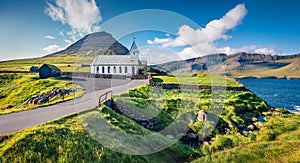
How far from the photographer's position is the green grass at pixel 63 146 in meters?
10.1

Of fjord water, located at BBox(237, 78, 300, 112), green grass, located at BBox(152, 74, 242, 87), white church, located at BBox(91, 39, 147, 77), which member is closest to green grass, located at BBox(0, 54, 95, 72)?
white church, located at BBox(91, 39, 147, 77)

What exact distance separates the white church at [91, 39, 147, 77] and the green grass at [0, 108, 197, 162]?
1527 inches

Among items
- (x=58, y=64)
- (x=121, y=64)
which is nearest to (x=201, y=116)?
(x=121, y=64)

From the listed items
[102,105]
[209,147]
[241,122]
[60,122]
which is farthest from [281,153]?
[60,122]

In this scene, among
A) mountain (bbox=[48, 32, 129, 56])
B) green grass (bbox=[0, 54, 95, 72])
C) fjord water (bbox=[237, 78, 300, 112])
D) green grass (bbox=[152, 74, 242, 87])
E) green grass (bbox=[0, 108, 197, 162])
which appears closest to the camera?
green grass (bbox=[0, 108, 197, 162])

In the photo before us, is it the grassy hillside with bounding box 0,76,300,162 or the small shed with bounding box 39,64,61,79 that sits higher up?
the small shed with bounding box 39,64,61,79

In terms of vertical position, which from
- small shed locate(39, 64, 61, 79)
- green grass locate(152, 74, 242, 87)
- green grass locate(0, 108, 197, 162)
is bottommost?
green grass locate(0, 108, 197, 162)

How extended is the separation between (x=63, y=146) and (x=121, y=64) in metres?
43.3

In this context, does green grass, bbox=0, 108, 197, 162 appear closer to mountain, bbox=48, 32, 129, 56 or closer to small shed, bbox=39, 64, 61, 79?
mountain, bbox=48, 32, 129, 56

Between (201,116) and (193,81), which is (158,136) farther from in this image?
(193,81)

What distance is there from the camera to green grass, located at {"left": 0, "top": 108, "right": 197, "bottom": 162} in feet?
33.2

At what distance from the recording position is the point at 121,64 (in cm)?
5353

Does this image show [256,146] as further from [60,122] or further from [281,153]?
[60,122]

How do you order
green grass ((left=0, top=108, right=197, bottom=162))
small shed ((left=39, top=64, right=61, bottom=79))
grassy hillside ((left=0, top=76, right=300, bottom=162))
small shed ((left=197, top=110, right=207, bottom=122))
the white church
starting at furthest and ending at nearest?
the white church, small shed ((left=39, top=64, right=61, bottom=79)), small shed ((left=197, top=110, right=207, bottom=122)), grassy hillside ((left=0, top=76, right=300, bottom=162)), green grass ((left=0, top=108, right=197, bottom=162))
